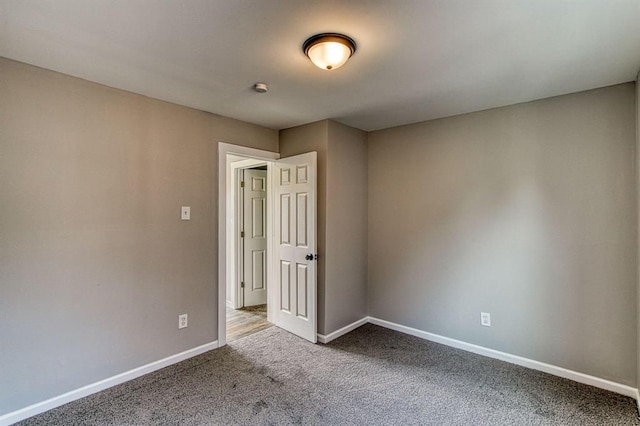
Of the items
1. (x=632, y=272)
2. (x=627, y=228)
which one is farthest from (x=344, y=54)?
(x=632, y=272)

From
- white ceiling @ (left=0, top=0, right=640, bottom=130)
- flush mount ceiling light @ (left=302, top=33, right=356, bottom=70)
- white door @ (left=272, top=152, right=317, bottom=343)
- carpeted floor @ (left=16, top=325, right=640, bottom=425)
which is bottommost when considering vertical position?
carpeted floor @ (left=16, top=325, right=640, bottom=425)

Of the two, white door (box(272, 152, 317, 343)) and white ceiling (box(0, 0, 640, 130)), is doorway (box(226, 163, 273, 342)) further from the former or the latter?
white ceiling (box(0, 0, 640, 130))

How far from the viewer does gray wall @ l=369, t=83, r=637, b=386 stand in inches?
96.3

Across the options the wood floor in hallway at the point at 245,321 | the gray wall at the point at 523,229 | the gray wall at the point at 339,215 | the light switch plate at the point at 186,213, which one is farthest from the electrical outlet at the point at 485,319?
the light switch plate at the point at 186,213

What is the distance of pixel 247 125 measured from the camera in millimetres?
3488

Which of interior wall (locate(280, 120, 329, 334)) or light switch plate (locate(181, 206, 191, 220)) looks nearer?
light switch plate (locate(181, 206, 191, 220))

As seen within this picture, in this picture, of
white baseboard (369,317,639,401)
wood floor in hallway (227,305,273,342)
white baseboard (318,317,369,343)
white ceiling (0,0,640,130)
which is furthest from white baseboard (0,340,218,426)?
white ceiling (0,0,640,130)

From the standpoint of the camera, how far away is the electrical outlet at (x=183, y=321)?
2928 millimetres

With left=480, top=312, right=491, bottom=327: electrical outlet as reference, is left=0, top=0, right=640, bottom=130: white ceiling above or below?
above

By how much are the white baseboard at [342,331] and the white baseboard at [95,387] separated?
1154mm

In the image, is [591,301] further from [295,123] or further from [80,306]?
[80,306]

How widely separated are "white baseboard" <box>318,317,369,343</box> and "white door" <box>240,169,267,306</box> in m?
1.69

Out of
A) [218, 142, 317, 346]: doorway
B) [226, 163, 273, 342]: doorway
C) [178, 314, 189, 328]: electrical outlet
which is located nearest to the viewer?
[178, 314, 189, 328]: electrical outlet

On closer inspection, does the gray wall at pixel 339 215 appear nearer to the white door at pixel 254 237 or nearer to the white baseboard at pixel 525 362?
the white baseboard at pixel 525 362
